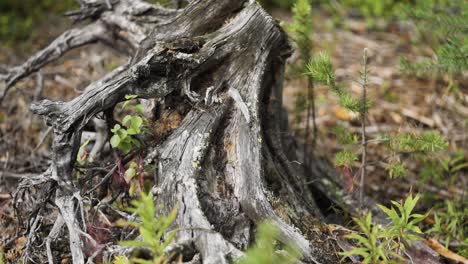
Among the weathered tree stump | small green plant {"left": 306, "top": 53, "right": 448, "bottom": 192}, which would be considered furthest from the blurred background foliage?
small green plant {"left": 306, "top": 53, "right": 448, "bottom": 192}

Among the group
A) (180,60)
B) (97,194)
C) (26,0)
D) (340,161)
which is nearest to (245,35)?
(180,60)

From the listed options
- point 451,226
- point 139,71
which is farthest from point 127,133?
point 451,226

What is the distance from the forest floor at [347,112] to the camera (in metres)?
3.94

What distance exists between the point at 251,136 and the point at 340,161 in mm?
556

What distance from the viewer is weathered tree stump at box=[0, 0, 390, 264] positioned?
8.54 ft

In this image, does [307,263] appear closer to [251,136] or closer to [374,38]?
[251,136]

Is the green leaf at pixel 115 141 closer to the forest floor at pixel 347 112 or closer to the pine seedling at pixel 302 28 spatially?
the forest floor at pixel 347 112

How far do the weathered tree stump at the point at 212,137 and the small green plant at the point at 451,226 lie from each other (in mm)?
873

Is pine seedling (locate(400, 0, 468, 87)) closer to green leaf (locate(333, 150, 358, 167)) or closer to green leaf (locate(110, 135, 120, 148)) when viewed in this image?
green leaf (locate(333, 150, 358, 167))

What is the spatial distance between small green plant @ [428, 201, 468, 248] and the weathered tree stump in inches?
34.4

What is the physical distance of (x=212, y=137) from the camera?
113 inches

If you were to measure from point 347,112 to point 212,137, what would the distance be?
2040 mm

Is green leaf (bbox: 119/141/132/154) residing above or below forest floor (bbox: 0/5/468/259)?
above

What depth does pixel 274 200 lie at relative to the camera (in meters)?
2.80
